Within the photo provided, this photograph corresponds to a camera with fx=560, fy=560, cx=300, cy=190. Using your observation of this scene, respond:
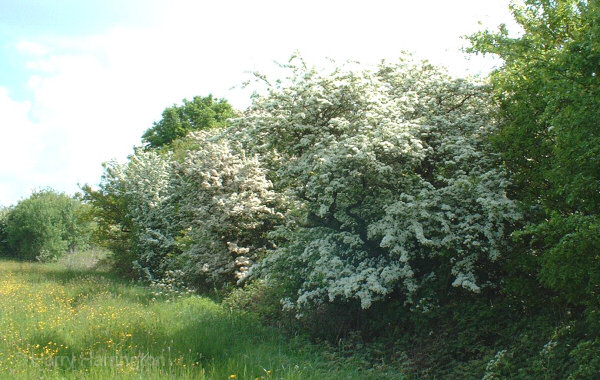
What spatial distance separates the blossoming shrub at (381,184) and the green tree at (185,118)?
1334 inches

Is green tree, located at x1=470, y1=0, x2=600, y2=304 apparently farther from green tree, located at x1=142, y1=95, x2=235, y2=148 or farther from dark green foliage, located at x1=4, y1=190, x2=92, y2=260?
green tree, located at x1=142, y1=95, x2=235, y2=148

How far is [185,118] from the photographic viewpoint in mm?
48125

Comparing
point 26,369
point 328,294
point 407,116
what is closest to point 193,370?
point 26,369

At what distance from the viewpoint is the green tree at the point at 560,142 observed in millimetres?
8258

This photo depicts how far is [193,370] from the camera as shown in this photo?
→ 8203 mm

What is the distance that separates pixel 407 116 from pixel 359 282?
4232mm

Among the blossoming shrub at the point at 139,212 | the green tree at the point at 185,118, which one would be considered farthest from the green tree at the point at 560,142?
the green tree at the point at 185,118

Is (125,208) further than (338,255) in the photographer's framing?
Yes

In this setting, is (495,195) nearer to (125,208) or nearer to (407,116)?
(407,116)

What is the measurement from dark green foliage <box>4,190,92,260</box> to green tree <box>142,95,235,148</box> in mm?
8827

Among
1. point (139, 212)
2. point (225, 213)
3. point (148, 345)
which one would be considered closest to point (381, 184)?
point (148, 345)

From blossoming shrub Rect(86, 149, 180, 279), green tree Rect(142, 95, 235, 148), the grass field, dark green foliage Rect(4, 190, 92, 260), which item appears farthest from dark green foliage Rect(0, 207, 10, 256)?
the grass field

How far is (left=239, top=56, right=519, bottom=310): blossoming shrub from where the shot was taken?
10867 mm

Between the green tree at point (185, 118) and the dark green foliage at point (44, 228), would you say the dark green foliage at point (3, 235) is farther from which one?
the green tree at point (185, 118)
